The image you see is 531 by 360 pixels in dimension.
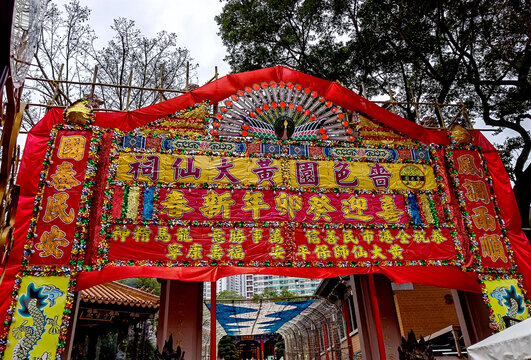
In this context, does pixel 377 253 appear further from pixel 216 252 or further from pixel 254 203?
pixel 216 252

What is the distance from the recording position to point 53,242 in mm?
5703

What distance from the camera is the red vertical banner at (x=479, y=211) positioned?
670cm

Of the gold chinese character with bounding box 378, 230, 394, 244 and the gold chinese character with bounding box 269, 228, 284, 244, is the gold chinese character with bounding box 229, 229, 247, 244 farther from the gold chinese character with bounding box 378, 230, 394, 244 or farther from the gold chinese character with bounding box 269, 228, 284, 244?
the gold chinese character with bounding box 378, 230, 394, 244

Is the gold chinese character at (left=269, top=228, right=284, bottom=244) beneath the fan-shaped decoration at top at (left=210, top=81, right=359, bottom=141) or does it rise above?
beneath

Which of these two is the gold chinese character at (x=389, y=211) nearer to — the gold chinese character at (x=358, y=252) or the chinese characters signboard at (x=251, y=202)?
the chinese characters signboard at (x=251, y=202)

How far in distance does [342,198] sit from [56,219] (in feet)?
15.3

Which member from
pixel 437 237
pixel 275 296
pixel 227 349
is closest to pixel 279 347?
pixel 227 349

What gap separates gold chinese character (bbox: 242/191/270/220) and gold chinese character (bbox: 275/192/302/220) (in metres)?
0.21

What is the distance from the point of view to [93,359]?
419 inches

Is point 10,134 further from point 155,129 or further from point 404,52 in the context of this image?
point 404,52

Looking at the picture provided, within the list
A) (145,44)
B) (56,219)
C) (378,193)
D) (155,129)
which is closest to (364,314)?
(378,193)

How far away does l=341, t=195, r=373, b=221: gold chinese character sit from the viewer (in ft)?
22.2

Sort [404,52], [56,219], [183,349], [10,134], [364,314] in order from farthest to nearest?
1. [404,52]
2. [364,314]
3. [183,349]
4. [56,219]
5. [10,134]

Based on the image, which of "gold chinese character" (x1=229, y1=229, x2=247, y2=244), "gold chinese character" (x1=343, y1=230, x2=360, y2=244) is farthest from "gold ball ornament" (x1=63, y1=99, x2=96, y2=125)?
"gold chinese character" (x1=343, y1=230, x2=360, y2=244)
